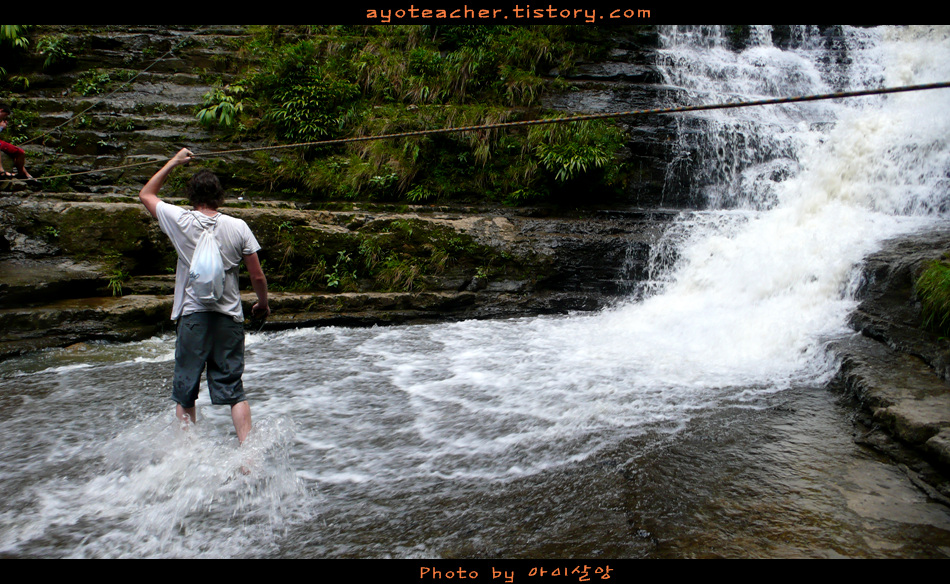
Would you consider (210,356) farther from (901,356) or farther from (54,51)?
(54,51)

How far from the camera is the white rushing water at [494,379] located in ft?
10.2

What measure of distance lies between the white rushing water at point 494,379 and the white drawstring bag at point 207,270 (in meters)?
1.02

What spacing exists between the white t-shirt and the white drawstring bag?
62 millimetres

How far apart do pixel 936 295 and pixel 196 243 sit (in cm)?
600

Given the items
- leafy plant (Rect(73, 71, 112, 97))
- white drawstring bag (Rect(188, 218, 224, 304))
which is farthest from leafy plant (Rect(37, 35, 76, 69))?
white drawstring bag (Rect(188, 218, 224, 304))

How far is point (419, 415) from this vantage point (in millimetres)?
4414

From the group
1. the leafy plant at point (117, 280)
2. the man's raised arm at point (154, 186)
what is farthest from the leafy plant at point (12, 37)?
the man's raised arm at point (154, 186)

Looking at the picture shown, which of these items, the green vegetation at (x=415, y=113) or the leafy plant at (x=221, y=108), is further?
the leafy plant at (x=221, y=108)

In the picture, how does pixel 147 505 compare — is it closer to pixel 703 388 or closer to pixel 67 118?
pixel 703 388

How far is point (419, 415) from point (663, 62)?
10.4 metres

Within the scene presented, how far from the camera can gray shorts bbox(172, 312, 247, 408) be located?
10.8ft

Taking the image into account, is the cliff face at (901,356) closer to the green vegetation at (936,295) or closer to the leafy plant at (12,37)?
the green vegetation at (936,295)

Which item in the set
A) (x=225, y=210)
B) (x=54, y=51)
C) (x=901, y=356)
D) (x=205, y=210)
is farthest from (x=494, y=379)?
(x=54, y=51)

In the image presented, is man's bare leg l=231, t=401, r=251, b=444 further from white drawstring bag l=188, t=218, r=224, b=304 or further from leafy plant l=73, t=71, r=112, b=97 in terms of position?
leafy plant l=73, t=71, r=112, b=97
